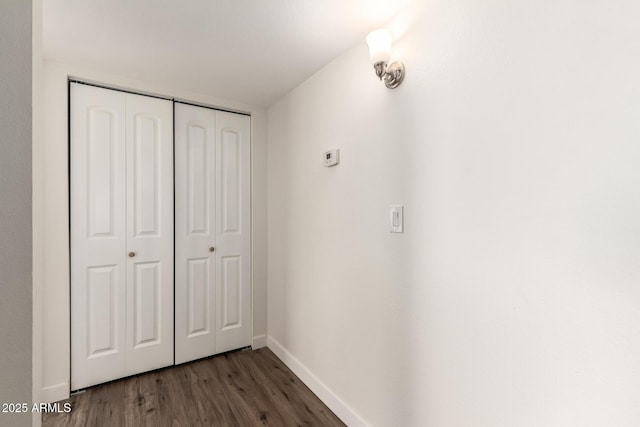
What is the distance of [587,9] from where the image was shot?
2.77ft

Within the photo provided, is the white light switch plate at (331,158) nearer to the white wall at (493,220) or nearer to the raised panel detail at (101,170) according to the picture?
the white wall at (493,220)

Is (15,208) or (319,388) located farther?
(319,388)

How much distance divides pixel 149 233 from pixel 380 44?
2035 mm

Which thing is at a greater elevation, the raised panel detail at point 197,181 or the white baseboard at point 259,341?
the raised panel detail at point 197,181

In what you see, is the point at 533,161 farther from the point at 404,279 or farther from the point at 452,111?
the point at 404,279

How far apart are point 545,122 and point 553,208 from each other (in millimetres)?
272

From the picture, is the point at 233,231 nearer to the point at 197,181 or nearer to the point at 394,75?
the point at 197,181

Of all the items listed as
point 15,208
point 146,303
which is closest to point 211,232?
point 146,303

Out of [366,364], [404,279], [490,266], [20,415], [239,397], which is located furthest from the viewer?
[239,397]

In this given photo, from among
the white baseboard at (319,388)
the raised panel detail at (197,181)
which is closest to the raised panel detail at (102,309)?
the raised panel detail at (197,181)

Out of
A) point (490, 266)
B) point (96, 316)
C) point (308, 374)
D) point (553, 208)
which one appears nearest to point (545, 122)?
point (553, 208)

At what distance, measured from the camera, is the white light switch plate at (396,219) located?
1409 millimetres

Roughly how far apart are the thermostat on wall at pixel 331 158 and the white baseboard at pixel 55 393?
2251 millimetres

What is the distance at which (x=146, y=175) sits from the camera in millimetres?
2217
